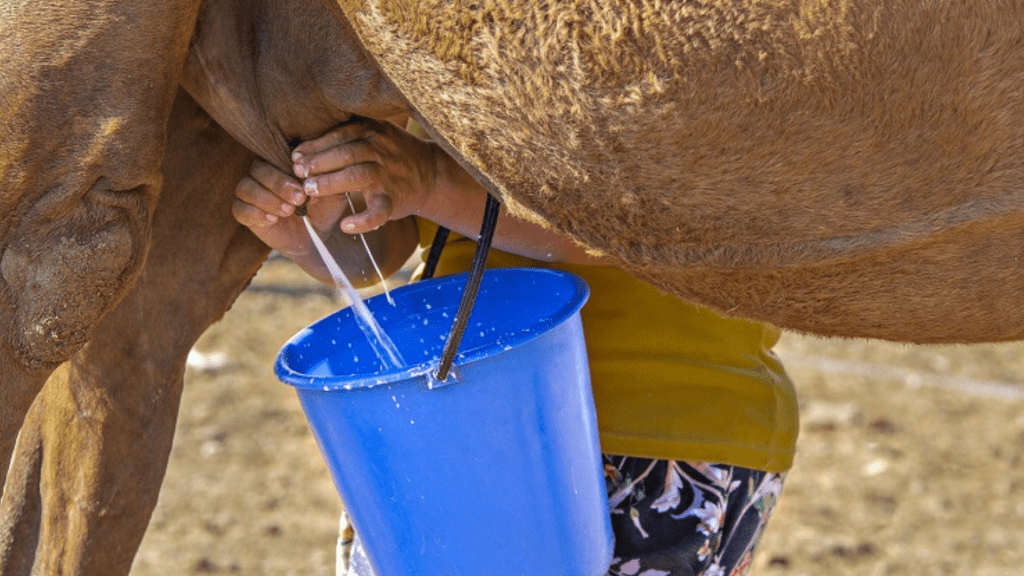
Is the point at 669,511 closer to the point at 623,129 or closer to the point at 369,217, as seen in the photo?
the point at 369,217

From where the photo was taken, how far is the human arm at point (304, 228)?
1231mm

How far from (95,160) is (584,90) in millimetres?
444

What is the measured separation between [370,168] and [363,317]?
0.22 metres

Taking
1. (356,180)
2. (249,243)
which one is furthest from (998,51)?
(249,243)

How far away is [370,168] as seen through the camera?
A: 47.7 inches

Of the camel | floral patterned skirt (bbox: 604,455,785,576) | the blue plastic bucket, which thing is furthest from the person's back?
the camel

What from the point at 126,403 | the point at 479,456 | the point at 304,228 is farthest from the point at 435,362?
the point at 126,403

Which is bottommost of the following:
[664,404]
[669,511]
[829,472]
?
[829,472]

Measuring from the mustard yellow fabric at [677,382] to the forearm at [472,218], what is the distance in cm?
5

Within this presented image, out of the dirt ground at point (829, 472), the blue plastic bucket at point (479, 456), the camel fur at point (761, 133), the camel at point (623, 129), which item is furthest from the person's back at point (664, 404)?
the dirt ground at point (829, 472)

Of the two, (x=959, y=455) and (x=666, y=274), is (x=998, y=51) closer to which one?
(x=666, y=274)

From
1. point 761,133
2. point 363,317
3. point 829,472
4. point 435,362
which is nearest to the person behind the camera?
point 761,133

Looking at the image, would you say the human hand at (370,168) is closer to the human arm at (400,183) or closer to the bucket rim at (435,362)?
the human arm at (400,183)

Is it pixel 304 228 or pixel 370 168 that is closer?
pixel 370 168
